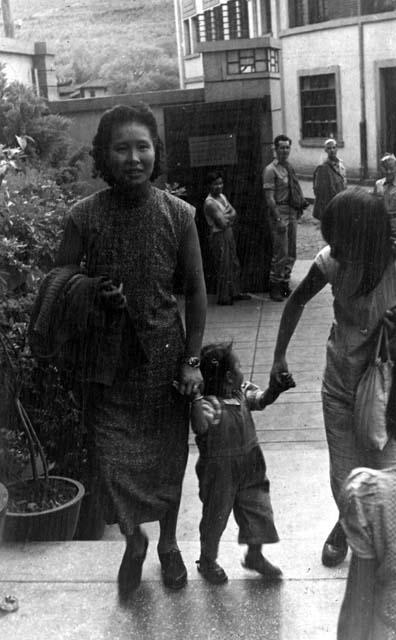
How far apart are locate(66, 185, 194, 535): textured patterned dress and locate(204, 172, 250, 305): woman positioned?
6584mm

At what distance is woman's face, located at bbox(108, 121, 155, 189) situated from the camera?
292 centimetres

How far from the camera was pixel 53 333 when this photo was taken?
296 cm

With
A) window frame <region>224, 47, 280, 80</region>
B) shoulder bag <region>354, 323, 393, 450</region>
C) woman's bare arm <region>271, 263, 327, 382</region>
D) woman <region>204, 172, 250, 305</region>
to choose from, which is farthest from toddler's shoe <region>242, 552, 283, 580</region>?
window frame <region>224, 47, 280, 80</region>

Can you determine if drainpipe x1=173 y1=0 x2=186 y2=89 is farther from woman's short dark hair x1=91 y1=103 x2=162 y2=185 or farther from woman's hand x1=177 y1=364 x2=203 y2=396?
woman's hand x1=177 y1=364 x2=203 y2=396

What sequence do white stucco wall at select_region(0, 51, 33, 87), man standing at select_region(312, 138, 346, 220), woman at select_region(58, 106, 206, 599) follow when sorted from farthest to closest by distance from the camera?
man standing at select_region(312, 138, 346, 220), white stucco wall at select_region(0, 51, 33, 87), woman at select_region(58, 106, 206, 599)

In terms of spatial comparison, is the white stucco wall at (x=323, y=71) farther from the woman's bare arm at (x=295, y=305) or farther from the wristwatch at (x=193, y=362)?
the wristwatch at (x=193, y=362)

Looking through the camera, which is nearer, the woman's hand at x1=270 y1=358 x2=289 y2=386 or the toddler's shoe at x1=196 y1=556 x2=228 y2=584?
the woman's hand at x1=270 y1=358 x2=289 y2=386

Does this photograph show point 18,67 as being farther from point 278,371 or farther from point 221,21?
point 278,371

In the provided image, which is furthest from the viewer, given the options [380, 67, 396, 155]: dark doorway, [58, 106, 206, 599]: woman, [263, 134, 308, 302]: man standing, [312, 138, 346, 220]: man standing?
[380, 67, 396, 155]: dark doorway

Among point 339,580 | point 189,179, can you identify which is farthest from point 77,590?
point 189,179

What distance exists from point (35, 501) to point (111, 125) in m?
1.80

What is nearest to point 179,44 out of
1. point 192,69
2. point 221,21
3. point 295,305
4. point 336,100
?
point 192,69

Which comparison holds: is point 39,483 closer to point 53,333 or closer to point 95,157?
point 53,333

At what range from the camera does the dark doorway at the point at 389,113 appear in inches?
835
